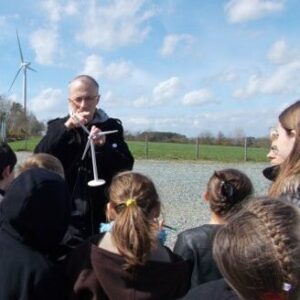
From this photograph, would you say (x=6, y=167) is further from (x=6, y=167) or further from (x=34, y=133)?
(x=34, y=133)

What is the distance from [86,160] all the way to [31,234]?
70.2 inches

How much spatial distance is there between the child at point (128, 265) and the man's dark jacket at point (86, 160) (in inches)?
57.7

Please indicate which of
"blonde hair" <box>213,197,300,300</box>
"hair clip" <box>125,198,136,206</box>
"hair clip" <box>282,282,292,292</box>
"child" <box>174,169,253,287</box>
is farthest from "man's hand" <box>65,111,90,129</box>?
"hair clip" <box>282,282,292,292</box>

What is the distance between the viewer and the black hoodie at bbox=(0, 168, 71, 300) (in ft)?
7.93

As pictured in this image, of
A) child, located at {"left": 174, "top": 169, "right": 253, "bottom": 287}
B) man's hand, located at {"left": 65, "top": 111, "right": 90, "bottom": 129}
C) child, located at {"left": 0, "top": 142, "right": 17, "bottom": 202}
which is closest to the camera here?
child, located at {"left": 174, "top": 169, "right": 253, "bottom": 287}

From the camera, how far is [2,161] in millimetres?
3680

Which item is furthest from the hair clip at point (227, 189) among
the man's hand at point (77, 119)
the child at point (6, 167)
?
the child at point (6, 167)

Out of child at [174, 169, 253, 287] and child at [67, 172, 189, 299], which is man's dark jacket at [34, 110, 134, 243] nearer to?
child at [174, 169, 253, 287]

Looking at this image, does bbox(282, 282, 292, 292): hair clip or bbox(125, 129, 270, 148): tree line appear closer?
bbox(282, 282, 292, 292): hair clip

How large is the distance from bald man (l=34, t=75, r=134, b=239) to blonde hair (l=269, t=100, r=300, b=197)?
1.63 meters

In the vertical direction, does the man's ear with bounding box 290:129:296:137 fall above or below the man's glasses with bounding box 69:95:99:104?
below

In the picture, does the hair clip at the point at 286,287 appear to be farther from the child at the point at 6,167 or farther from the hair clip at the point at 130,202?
the child at the point at 6,167

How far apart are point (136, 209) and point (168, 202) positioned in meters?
9.89

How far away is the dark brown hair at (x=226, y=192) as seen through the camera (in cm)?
334
